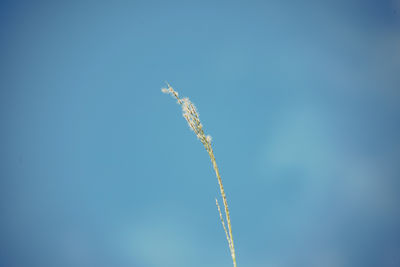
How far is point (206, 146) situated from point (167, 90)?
2.40 ft

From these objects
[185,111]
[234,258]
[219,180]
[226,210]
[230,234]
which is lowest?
[234,258]

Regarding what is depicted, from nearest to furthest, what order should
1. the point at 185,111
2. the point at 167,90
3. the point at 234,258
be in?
the point at 234,258
the point at 185,111
the point at 167,90

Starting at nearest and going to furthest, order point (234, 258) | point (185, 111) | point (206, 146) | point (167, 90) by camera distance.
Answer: point (234, 258)
point (206, 146)
point (185, 111)
point (167, 90)

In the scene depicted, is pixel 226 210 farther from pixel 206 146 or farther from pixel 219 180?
pixel 206 146

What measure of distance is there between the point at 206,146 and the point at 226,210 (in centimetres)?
50

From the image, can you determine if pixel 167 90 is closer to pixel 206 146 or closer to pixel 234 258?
pixel 206 146

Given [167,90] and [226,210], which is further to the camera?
[167,90]

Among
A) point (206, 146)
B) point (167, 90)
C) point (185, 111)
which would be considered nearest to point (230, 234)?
point (206, 146)

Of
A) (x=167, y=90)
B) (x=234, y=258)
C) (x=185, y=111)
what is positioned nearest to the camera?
(x=234, y=258)

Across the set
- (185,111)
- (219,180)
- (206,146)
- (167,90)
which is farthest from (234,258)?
(167,90)

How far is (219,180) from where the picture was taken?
2234mm

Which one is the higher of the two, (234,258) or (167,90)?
(167,90)

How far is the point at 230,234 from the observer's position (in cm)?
215

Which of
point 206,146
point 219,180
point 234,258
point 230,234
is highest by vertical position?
point 206,146
